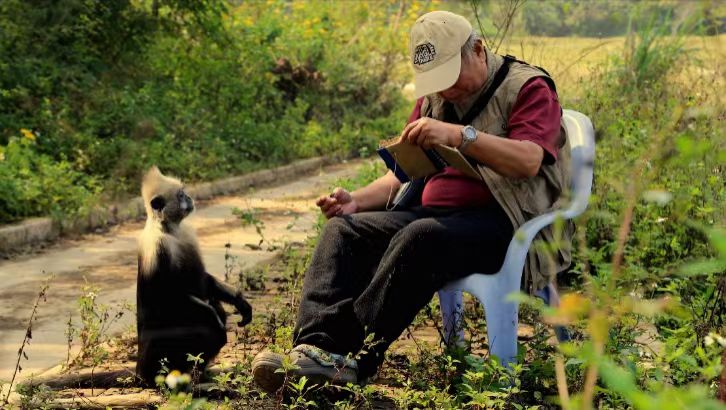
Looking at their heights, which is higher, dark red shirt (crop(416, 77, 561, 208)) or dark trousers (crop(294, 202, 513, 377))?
dark red shirt (crop(416, 77, 561, 208))

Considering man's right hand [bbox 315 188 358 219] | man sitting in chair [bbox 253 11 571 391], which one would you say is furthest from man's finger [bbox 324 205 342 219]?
man sitting in chair [bbox 253 11 571 391]

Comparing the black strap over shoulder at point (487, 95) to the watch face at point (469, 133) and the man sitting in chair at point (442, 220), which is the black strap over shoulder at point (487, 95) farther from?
the watch face at point (469, 133)

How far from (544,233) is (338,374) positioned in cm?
102

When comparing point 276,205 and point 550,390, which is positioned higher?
point 550,390

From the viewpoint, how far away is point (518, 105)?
4477 mm

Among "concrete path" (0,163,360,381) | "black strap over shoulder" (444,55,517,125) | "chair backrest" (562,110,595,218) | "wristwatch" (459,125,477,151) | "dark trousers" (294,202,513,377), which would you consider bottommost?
"concrete path" (0,163,360,381)

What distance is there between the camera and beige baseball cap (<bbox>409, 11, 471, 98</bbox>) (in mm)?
4422

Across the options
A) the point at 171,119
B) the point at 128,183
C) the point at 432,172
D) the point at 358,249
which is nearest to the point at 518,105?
the point at 432,172

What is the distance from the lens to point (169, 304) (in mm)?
4762

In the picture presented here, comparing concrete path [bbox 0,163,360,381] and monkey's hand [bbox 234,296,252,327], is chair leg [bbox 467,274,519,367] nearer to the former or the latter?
monkey's hand [bbox 234,296,252,327]

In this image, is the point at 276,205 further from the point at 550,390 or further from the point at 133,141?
the point at 550,390

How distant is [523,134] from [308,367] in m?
1.22

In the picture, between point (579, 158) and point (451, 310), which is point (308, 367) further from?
point (579, 158)

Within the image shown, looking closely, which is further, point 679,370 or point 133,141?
point 133,141
